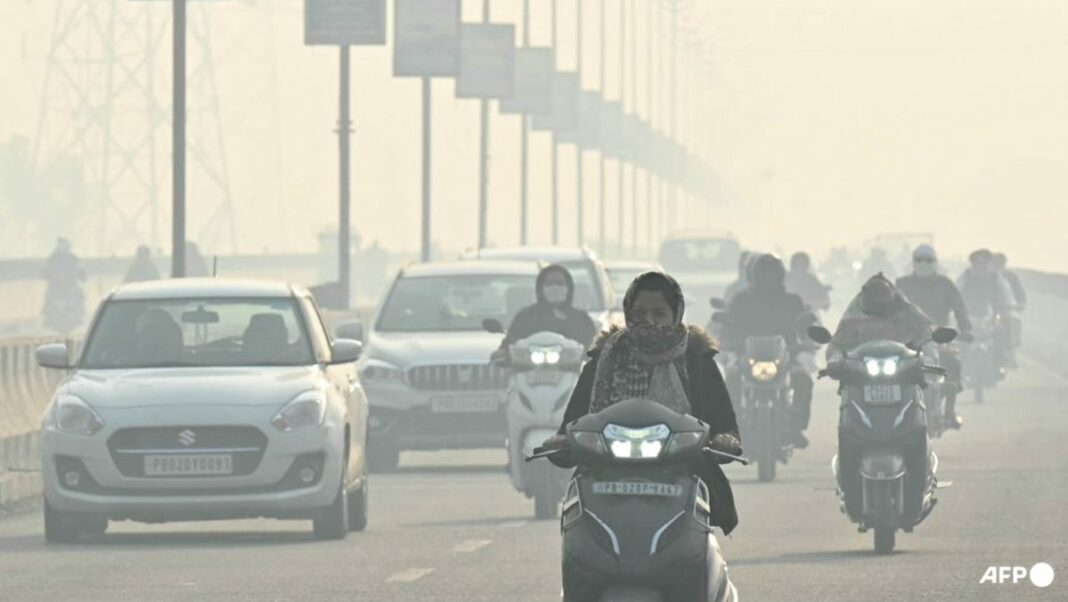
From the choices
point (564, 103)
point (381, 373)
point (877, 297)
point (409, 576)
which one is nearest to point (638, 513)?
point (409, 576)

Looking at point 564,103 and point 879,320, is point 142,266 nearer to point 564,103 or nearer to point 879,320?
point 564,103

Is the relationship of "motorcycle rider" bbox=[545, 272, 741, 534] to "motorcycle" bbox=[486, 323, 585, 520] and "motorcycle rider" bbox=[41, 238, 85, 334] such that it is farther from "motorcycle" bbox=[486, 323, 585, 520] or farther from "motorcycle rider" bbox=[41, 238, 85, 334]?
"motorcycle rider" bbox=[41, 238, 85, 334]

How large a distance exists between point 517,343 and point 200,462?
2.76 m

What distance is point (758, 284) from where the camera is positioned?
2289 cm

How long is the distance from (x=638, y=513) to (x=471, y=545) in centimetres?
856

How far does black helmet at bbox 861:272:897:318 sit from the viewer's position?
17.9 meters

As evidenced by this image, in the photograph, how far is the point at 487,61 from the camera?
59.6m

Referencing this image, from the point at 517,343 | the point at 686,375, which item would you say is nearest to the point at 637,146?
the point at 517,343

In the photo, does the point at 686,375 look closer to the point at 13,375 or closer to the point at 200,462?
the point at 200,462

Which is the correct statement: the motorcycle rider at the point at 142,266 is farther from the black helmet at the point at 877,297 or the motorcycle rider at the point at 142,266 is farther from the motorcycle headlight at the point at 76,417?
the black helmet at the point at 877,297

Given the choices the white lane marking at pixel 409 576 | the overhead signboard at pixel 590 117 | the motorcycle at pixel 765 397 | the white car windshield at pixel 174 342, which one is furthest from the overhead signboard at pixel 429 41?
the overhead signboard at pixel 590 117

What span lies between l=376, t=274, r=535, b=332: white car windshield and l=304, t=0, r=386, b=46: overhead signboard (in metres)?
15.1

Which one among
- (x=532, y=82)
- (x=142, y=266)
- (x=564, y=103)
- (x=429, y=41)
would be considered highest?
(x=429, y=41)

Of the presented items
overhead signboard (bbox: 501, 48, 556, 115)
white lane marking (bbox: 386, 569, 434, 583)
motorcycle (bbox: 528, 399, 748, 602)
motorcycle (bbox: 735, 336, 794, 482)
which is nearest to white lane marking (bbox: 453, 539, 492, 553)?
white lane marking (bbox: 386, 569, 434, 583)
